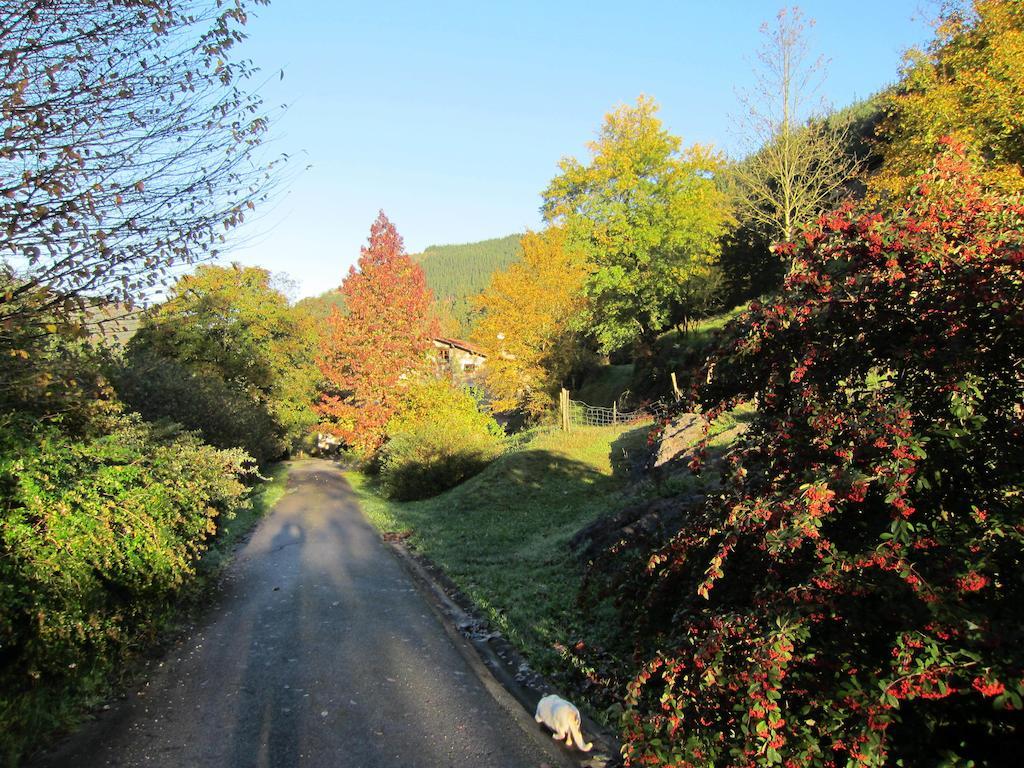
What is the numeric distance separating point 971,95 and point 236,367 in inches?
1330

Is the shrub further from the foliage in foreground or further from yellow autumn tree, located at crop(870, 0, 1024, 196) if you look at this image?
yellow autumn tree, located at crop(870, 0, 1024, 196)

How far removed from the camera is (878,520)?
3.16 meters

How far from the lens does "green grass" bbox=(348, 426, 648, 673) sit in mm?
7445

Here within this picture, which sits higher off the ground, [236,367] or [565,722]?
[236,367]

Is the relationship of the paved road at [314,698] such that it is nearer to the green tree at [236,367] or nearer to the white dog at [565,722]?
the white dog at [565,722]

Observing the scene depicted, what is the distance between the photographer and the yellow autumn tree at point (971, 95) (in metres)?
16.5

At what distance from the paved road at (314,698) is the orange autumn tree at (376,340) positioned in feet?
56.7

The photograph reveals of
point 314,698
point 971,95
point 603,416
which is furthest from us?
point 603,416

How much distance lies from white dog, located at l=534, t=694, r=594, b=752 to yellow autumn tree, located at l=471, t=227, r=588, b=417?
27.1 m

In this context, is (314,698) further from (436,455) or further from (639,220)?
(639,220)

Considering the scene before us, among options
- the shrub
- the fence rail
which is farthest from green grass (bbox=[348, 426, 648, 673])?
the shrub

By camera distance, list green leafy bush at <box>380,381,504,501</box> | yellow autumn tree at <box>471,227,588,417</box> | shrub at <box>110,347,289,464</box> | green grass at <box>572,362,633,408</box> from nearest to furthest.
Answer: shrub at <box>110,347,289,464</box>
green leafy bush at <box>380,381,504,501</box>
yellow autumn tree at <box>471,227,588,417</box>
green grass at <box>572,362,633,408</box>

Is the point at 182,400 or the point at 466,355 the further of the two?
the point at 466,355

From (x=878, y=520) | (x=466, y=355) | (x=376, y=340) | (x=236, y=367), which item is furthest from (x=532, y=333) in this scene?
(x=466, y=355)
